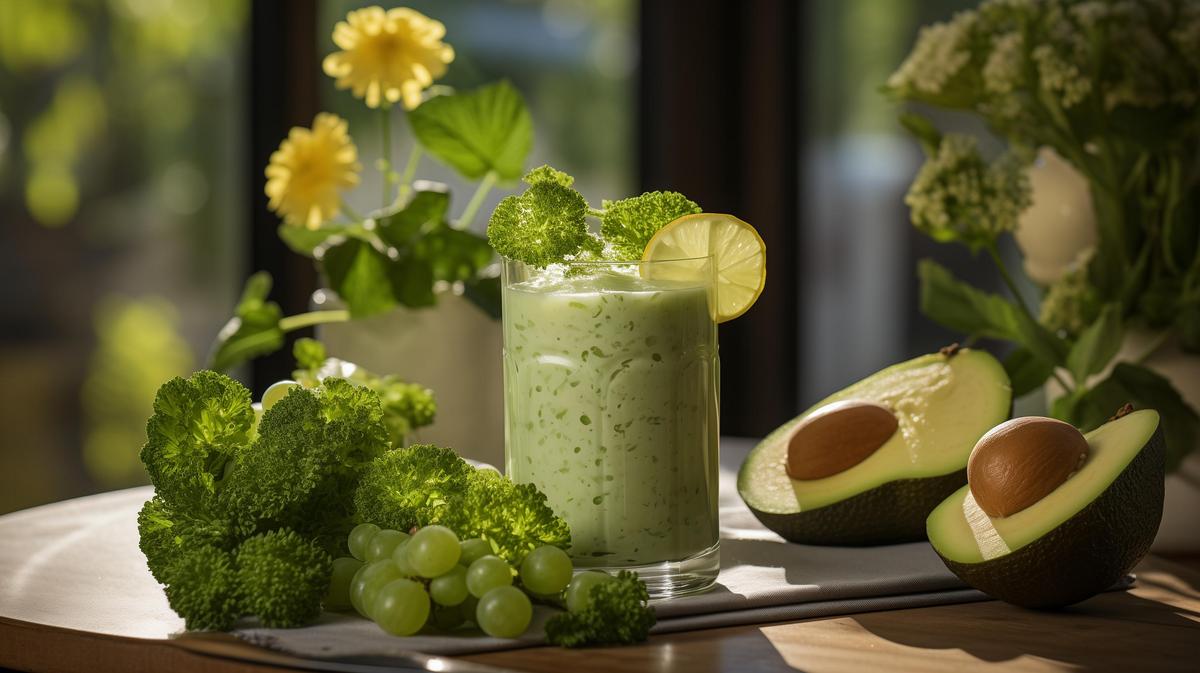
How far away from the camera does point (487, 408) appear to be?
5.03ft

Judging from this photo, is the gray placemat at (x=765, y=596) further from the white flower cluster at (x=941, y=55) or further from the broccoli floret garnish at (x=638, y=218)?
the white flower cluster at (x=941, y=55)

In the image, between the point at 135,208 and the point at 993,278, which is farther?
the point at 993,278

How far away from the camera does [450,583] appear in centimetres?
79

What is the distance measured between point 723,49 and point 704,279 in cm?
230

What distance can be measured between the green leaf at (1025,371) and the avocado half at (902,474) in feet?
0.42

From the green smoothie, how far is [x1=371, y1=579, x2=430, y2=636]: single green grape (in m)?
0.16

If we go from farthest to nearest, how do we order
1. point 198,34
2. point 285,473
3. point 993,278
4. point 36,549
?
point 993,278, point 198,34, point 36,549, point 285,473

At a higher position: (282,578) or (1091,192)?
(1091,192)

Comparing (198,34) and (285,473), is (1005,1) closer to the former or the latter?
(285,473)

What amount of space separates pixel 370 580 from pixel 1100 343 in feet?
2.42

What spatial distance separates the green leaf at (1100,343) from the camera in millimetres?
1173

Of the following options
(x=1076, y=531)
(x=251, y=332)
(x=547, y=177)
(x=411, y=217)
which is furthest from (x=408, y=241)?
(x=1076, y=531)

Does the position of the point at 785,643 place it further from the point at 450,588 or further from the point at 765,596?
the point at 450,588

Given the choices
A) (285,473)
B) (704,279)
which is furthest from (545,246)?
(285,473)
